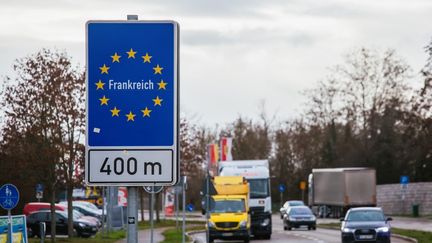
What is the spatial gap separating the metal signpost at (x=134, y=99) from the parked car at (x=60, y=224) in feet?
A: 140

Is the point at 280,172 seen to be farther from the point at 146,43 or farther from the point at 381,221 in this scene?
the point at 146,43

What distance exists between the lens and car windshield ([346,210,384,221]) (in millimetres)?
38938

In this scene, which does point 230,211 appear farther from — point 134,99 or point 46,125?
point 134,99

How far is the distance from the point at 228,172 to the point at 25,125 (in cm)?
1132

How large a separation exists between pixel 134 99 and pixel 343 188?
71.1 m

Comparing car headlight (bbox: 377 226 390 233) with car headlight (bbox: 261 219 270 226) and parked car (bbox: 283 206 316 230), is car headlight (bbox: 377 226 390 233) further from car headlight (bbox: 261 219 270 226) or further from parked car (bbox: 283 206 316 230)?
parked car (bbox: 283 206 316 230)

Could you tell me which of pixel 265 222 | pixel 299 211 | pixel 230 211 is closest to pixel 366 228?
pixel 230 211

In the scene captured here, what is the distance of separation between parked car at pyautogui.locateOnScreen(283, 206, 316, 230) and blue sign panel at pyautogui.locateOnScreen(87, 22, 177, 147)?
2059 inches

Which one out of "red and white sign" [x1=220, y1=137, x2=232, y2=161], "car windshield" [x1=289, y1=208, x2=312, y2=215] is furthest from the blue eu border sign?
"red and white sign" [x1=220, y1=137, x2=232, y2=161]

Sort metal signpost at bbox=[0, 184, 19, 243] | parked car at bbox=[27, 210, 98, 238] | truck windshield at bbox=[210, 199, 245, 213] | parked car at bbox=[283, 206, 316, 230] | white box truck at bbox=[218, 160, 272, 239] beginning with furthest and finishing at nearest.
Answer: parked car at bbox=[283, 206, 316, 230], parked car at bbox=[27, 210, 98, 238], white box truck at bbox=[218, 160, 272, 239], truck windshield at bbox=[210, 199, 245, 213], metal signpost at bbox=[0, 184, 19, 243]

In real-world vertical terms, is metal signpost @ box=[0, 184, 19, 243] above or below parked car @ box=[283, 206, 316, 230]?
above

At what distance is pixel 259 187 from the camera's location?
48.1 m

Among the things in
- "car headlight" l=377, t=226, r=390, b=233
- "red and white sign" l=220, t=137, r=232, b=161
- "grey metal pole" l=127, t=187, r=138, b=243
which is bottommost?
"car headlight" l=377, t=226, r=390, b=233

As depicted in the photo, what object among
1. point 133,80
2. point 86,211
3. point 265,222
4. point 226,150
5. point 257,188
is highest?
point 226,150
